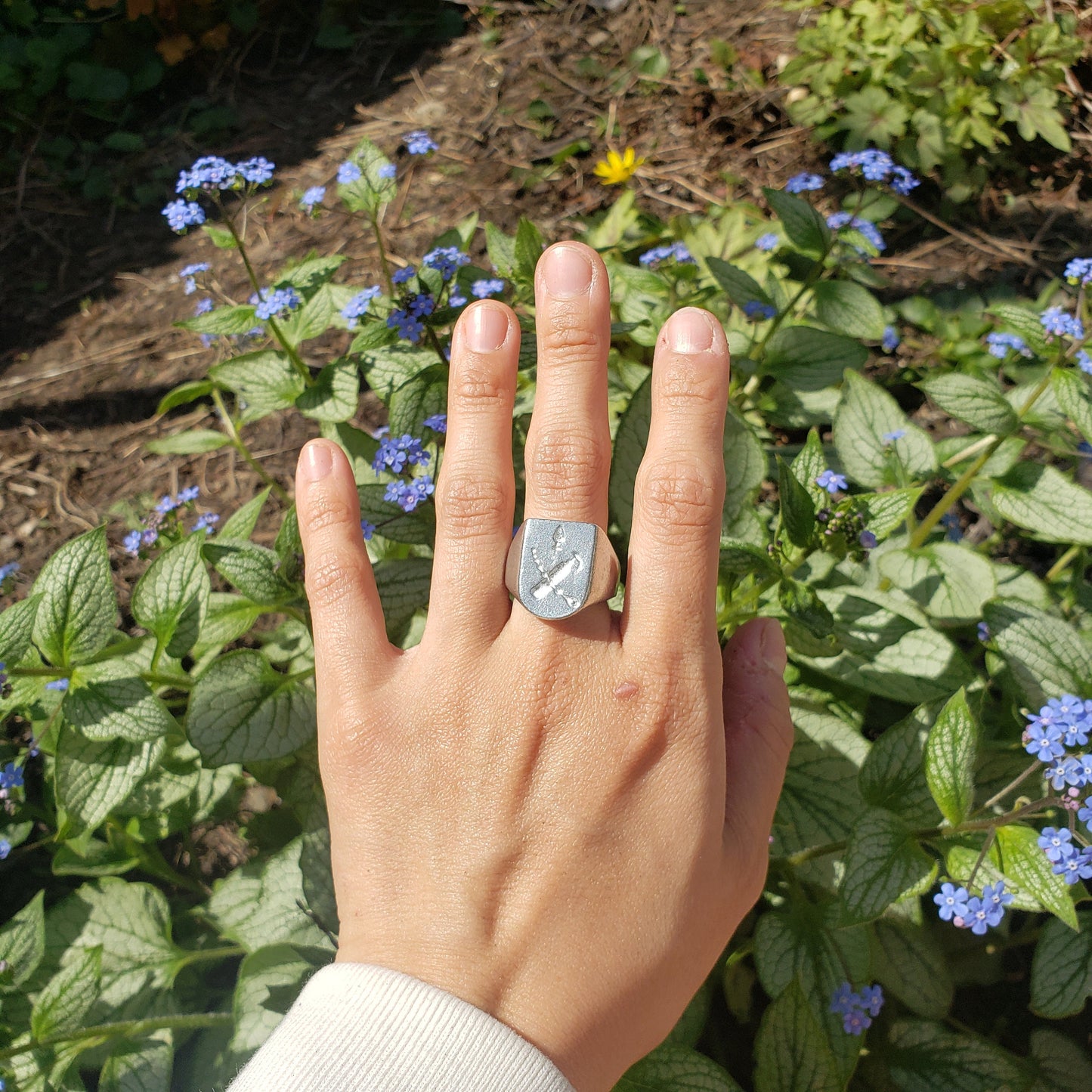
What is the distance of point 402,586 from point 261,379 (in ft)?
3.58

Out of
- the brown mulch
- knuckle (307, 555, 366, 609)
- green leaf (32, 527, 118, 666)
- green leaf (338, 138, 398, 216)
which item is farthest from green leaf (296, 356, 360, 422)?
the brown mulch

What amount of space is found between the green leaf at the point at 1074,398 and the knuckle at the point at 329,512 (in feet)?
6.66

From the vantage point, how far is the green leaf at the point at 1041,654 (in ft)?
7.46

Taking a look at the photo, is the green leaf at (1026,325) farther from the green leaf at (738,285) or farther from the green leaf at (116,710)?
the green leaf at (116,710)

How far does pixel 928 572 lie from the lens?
2.76 meters

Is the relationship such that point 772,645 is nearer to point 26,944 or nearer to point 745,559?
point 745,559

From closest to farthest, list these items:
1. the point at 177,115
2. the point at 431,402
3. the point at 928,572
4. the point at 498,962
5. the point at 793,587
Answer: the point at 498,962 → the point at 793,587 → the point at 431,402 → the point at 928,572 → the point at 177,115

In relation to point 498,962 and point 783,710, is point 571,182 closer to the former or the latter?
point 783,710

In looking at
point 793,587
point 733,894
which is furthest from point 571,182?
point 733,894

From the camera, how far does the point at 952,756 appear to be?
192 centimetres

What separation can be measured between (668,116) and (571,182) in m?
0.84

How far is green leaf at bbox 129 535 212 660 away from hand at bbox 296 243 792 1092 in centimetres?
63

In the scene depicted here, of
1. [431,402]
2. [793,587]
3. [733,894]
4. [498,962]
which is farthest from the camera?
[431,402]

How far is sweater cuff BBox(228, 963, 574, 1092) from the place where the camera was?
142cm
